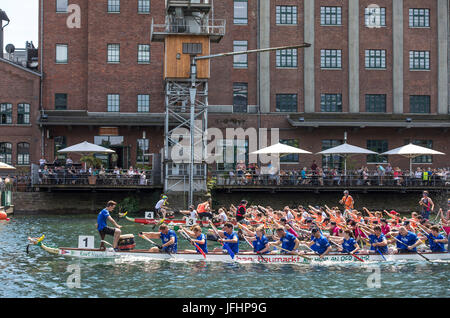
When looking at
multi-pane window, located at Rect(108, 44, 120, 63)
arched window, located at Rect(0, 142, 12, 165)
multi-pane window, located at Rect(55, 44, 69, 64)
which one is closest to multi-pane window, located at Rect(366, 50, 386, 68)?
multi-pane window, located at Rect(108, 44, 120, 63)

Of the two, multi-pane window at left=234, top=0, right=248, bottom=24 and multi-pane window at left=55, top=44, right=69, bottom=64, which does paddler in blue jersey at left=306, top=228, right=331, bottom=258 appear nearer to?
multi-pane window at left=234, top=0, right=248, bottom=24

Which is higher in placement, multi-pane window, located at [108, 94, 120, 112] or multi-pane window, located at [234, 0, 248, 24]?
multi-pane window, located at [234, 0, 248, 24]

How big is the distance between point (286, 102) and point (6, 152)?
23.9 m

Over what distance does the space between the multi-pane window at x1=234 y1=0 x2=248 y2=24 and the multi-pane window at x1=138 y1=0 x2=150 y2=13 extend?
24.8ft

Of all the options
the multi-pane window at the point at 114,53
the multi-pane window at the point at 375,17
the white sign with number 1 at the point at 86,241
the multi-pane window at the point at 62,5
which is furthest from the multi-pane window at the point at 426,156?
the white sign with number 1 at the point at 86,241

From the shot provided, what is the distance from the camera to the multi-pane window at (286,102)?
49.0 m

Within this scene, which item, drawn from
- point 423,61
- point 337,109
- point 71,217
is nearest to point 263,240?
point 71,217

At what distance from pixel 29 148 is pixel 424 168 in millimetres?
33382

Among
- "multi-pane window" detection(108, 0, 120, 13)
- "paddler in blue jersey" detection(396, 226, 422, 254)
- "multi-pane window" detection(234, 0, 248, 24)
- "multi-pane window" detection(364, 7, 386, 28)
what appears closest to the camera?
"paddler in blue jersey" detection(396, 226, 422, 254)

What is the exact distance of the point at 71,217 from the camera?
38094 mm

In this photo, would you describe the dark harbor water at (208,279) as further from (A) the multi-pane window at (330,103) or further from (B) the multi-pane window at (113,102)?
(A) the multi-pane window at (330,103)

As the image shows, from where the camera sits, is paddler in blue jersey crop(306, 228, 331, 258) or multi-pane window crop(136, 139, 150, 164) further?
multi-pane window crop(136, 139, 150, 164)

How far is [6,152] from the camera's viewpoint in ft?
152

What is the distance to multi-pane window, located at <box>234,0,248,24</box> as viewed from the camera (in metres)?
49.0
